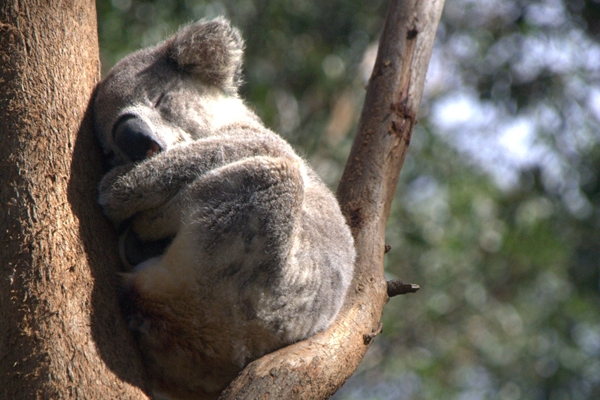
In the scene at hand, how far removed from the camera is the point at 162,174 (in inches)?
101

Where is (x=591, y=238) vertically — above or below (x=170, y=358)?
below

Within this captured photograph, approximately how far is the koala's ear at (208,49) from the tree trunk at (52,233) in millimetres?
1008

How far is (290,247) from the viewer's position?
99.7 inches

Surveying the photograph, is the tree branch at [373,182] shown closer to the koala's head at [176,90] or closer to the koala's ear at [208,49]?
the koala's head at [176,90]

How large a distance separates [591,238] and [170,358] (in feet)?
23.9

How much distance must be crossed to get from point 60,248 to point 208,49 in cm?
160

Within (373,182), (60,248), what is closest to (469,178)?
(373,182)

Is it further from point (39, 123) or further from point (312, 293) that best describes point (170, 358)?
point (39, 123)

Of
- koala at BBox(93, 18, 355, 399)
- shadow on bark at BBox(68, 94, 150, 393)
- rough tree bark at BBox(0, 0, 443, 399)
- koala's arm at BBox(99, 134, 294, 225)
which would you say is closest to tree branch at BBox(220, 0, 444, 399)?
rough tree bark at BBox(0, 0, 443, 399)

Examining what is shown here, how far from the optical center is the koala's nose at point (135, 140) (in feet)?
8.68

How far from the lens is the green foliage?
333 inches

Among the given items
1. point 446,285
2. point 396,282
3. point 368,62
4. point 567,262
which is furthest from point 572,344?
point 396,282

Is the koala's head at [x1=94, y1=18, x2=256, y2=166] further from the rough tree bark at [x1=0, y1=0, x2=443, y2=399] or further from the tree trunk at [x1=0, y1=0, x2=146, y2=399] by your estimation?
the tree trunk at [x1=0, y1=0, x2=146, y2=399]

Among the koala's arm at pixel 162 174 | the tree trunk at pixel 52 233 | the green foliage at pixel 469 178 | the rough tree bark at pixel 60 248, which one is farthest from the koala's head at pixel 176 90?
the green foliage at pixel 469 178
